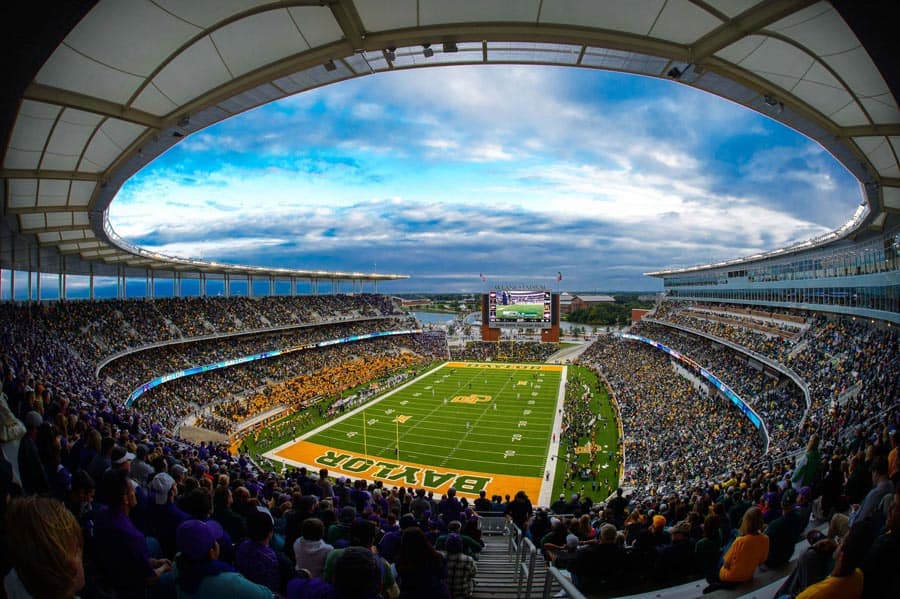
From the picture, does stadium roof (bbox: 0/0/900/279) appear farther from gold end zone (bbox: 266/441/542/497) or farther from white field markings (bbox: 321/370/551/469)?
white field markings (bbox: 321/370/551/469)

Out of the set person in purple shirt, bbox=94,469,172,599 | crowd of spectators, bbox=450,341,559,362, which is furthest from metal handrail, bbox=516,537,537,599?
crowd of spectators, bbox=450,341,559,362

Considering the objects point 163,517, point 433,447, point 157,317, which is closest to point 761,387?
point 433,447

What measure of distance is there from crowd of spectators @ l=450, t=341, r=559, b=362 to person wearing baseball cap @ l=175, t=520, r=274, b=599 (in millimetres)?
62819

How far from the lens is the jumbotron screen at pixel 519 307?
2456 inches

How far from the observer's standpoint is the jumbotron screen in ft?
205

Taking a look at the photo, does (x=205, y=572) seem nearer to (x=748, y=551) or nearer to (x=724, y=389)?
(x=748, y=551)

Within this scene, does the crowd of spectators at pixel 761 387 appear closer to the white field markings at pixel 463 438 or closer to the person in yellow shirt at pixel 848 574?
the person in yellow shirt at pixel 848 574

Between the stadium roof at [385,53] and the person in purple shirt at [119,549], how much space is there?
13.7 feet

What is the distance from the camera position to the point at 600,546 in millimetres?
5074

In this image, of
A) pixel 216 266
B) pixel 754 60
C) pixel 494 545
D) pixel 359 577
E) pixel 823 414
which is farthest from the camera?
pixel 216 266

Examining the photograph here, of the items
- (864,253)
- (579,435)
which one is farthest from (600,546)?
(579,435)

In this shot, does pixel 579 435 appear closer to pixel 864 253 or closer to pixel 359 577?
pixel 864 253

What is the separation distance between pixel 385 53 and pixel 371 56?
0.26 metres

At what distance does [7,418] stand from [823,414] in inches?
869
